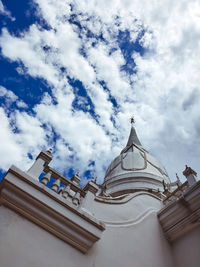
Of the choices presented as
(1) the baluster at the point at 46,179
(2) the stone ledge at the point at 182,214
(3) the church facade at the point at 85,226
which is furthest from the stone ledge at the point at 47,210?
(2) the stone ledge at the point at 182,214

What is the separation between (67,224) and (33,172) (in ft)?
4.35

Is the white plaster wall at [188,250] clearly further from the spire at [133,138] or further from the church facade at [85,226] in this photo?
→ the spire at [133,138]

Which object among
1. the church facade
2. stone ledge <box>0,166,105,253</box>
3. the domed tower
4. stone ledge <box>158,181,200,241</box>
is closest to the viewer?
the church facade

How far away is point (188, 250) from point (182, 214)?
30.8 inches

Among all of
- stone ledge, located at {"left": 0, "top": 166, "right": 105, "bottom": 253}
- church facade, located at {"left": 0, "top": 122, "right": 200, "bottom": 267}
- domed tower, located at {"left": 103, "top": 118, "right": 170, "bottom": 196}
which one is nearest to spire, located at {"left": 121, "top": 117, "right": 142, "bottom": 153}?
domed tower, located at {"left": 103, "top": 118, "right": 170, "bottom": 196}

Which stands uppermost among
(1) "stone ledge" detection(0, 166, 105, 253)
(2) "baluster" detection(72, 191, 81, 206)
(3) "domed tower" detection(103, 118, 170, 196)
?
(3) "domed tower" detection(103, 118, 170, 196)

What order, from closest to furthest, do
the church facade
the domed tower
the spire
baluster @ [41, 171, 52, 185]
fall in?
1. the church facade
2. baluster @ [41, 171, 52, 185]
3. the domed tower
4. the spire

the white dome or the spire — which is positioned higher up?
the spire

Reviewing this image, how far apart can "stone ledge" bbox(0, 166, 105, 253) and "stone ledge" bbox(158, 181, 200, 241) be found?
7.08 ft

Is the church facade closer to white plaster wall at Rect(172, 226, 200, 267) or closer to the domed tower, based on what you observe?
white plaster wall at Rect(172, 226, 200, 267)

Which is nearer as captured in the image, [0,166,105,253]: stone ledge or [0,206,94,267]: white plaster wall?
[0,206,94,267]: white plaster wall

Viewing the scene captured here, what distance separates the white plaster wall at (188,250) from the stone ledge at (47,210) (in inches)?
86.8

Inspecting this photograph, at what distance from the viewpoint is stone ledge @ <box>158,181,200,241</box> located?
15.1 feet

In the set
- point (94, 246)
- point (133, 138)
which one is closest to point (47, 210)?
point (94, 246)
